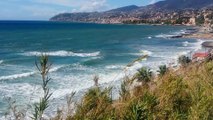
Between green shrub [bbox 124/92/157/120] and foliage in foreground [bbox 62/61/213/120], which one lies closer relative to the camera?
green shrub [bbox 124/92/157/120]

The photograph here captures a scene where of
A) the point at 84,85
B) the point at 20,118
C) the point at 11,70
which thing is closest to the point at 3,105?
the point at 84,85

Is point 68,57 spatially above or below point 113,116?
below

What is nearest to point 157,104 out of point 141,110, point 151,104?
point 151,104

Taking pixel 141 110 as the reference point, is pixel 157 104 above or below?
below

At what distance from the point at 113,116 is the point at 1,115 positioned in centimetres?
1690

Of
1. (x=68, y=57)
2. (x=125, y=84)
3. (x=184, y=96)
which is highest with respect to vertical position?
(x=125, y=84)

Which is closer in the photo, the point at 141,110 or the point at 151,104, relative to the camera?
the point at 141,110

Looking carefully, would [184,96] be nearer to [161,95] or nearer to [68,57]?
[161,95]

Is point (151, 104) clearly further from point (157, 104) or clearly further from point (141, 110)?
point (141, 110)

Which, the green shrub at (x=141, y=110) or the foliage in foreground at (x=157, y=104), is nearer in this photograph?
the green shrub at (x=141, y=110)

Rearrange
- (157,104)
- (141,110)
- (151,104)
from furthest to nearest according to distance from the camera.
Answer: (157,104) → (151,104) → (141,110)

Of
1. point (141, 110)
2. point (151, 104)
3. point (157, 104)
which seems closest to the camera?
point (141, 110)

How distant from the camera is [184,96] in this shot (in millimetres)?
8008

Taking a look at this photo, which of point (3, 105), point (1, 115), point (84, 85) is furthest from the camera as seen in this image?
point (84, 85)
